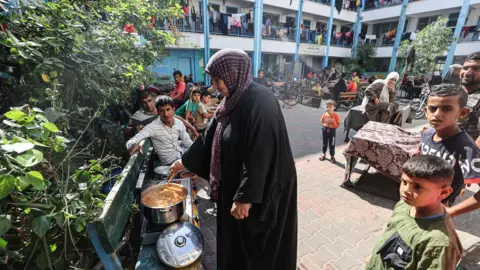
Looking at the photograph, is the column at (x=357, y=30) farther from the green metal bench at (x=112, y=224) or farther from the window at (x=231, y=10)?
the green metal bench at (x=112, y=224)

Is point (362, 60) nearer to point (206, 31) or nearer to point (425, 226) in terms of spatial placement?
point (206, 31)

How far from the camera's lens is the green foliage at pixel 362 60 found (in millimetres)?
20156

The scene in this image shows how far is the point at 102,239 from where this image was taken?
139cm

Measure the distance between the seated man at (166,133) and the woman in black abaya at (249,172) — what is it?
47.1 inches

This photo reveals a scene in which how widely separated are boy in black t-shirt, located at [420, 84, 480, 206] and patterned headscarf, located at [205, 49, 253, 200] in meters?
1.42

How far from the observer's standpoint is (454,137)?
1700 mm

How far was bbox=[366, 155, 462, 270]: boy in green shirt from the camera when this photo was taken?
1.18 metres

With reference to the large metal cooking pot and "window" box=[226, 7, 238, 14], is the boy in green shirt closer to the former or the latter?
the large metal cooking pot

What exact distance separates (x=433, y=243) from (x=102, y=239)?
74.5 inches

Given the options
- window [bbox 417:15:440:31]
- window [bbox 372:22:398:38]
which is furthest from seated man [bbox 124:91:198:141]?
window [bbox 417:15:440:31]

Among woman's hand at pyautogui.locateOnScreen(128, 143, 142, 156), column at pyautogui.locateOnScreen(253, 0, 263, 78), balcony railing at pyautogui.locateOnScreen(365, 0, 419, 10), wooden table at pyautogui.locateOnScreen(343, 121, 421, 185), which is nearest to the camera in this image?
woman's hand at pyautogui.locateOnScreen(128, 143, 142, 156)

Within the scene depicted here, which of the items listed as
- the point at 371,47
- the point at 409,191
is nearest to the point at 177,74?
the point at 409,191

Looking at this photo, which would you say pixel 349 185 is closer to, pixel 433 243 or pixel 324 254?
pixel 324 254

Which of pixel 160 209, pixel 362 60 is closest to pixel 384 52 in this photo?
pixel 362 60
